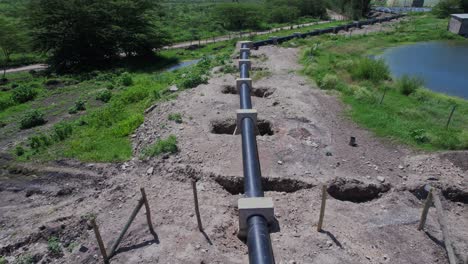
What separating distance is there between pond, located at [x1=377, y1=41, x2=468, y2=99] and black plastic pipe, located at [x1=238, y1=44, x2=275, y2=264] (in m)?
17.6

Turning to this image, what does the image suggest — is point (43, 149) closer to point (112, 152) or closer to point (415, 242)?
point (112, 152)

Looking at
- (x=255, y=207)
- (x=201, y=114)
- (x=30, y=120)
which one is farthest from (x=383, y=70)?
(x=30, y=120)

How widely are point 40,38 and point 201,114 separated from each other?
26.8m

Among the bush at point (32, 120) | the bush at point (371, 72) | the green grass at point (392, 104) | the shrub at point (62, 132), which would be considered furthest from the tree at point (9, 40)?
the bush at point (371, 72)

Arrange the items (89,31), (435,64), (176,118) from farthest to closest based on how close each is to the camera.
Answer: (89,31) → (435,64) → (176,118)

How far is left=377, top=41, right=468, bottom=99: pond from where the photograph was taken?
24109 millimetres

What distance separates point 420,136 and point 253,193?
8.97m

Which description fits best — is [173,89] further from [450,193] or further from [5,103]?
[450,193]

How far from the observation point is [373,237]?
874cm

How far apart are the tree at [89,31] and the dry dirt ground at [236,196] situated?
73.9ft

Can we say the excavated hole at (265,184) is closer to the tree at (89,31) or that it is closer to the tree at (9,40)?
the tree at (89,31)

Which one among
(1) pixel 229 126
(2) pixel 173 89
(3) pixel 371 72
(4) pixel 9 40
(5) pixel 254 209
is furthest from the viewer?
(4) pixel 9 40

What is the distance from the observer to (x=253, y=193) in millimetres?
9227

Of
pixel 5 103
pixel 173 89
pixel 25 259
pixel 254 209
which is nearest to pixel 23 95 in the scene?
pixel 5 103
